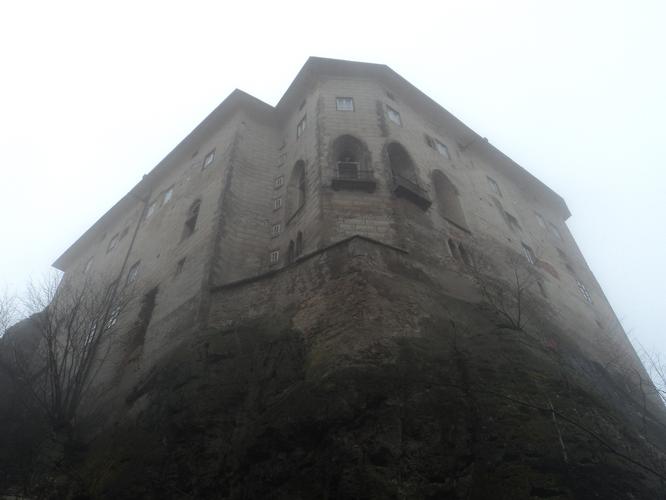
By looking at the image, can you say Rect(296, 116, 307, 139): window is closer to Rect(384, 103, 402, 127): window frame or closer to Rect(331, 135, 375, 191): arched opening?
Rect(331, 135, 375, 191): arched opening

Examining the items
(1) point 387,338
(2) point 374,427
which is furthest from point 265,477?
(1) point 387,338

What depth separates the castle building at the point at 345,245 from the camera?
1028 cm

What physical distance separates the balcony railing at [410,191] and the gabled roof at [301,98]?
306 inches

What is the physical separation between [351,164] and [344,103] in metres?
3.96

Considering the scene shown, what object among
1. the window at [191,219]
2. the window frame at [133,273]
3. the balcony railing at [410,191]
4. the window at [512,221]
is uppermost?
the window at [512,221]

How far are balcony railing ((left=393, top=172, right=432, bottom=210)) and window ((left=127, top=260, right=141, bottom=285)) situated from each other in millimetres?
10328

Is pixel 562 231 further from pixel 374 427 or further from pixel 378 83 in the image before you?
pixel 374 427

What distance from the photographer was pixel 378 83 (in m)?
20.8

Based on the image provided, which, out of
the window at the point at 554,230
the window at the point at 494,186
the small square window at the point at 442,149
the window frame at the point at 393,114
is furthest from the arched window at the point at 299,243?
the window at the point at 554,230

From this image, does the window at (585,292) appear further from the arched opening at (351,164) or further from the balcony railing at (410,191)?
the arched opening at (351,164)

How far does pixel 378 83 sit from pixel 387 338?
14.0 metres

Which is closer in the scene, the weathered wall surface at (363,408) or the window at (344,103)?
the weathered wall surface at (363,408)

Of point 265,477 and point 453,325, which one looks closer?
point 265,477

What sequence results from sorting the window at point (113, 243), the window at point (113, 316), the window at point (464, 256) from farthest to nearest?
the window at point (113, 243)
the window at point (113, 316)
the window at point (464, 256)
